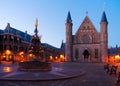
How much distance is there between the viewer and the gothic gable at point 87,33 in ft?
230

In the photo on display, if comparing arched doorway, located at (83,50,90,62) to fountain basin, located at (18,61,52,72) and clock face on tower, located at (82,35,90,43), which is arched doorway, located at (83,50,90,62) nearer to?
clock face on tower, located at (82,35,90,43)

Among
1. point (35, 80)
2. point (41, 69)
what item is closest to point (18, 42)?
point (41, 69)

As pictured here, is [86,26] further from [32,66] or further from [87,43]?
[32,66]

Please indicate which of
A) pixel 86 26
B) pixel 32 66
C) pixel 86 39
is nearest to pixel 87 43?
pixel 86 39

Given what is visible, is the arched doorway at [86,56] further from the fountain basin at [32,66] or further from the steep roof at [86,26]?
the fountain basin at [32,66]

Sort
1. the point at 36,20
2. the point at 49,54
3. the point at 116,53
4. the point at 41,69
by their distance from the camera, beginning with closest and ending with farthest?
the point at 41,69 < the point at 36,20 < the point at 116,53 < the point at 49,54

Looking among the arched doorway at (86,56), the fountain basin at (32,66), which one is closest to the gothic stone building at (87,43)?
the arched doorway at (86,56)

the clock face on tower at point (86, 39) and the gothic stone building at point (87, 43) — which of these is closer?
the gothic stone building at point (87, 43)

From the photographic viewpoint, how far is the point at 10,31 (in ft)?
219

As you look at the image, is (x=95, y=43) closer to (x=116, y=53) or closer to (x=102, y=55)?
(x=102, y=55)

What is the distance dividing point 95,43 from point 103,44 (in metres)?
3.01

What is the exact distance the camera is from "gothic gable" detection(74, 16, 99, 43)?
230 feet

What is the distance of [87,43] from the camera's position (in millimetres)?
70375

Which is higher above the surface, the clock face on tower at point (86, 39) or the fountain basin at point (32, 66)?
the clock face on tower at point (86, 39)
